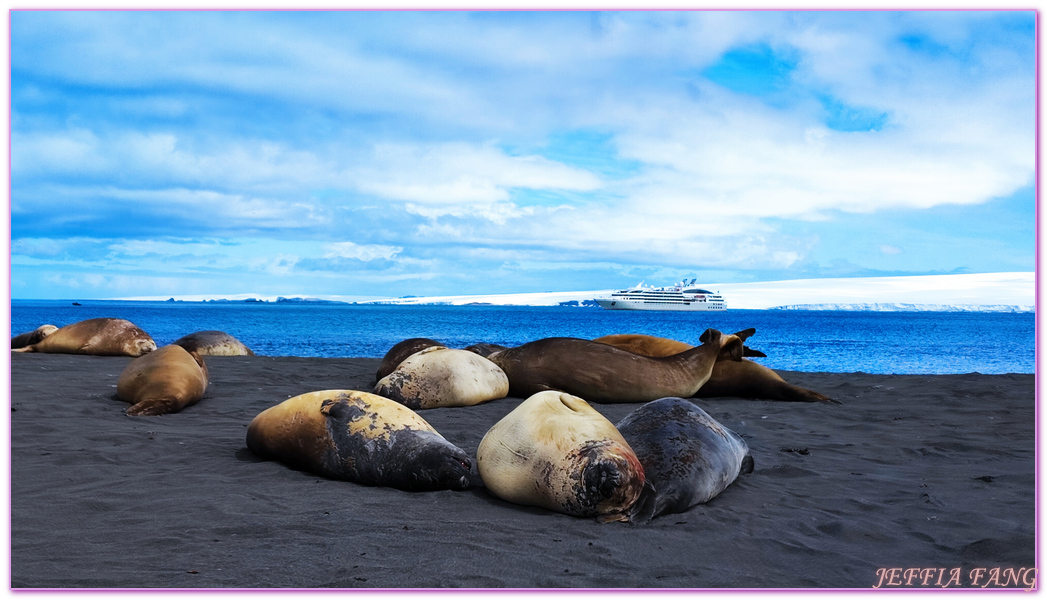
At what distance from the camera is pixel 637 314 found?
97500mm

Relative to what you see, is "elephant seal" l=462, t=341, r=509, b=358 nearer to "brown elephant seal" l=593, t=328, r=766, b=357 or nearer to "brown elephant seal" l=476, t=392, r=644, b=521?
"brown elephant seal" l=593, t=328, r=766, b=357

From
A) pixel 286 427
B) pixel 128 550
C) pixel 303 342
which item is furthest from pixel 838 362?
pixel 128 550

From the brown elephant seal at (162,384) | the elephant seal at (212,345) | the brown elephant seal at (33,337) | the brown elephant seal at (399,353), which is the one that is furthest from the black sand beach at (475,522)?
the brown elephant seal at (33,337)

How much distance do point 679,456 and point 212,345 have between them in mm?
12716

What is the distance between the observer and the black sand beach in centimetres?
309

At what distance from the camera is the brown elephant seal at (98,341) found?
13.7m

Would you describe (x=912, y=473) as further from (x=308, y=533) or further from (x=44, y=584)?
(x=44, y=584)

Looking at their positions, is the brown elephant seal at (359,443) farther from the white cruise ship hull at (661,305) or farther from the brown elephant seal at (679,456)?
the white cruise ship hull at (661,305)

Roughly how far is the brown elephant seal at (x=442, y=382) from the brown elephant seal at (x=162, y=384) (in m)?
1.83

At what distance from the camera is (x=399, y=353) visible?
9.59m

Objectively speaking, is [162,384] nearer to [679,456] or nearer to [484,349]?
[484,349]

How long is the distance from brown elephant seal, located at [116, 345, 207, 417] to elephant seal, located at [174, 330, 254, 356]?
703cm

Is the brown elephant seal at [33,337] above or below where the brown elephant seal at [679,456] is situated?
below

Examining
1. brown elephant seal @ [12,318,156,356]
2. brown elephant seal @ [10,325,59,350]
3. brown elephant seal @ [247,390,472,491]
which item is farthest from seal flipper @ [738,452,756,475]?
brown elephant seal @ [10,325,59,350]
